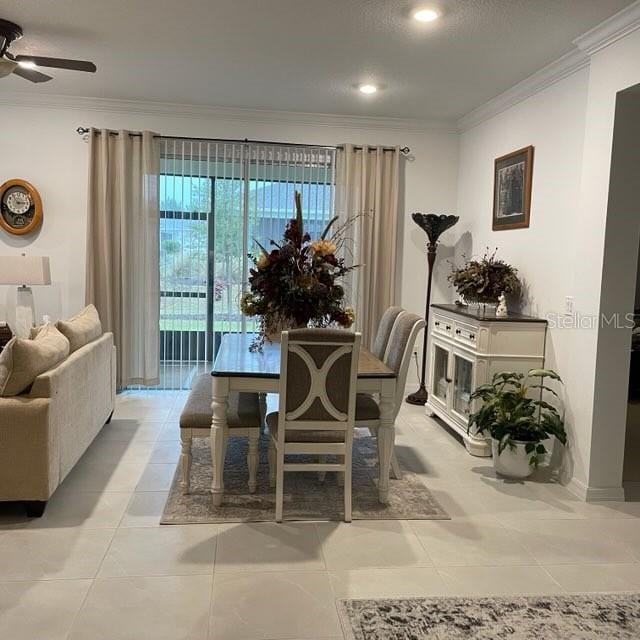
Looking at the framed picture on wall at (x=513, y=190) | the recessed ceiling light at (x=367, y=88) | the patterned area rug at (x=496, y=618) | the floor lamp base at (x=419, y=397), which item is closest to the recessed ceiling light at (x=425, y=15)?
the recessed ceiling light at (x=367, y=88)

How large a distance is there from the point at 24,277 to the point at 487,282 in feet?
12.0

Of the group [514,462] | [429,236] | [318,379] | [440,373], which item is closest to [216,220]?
[429,236]

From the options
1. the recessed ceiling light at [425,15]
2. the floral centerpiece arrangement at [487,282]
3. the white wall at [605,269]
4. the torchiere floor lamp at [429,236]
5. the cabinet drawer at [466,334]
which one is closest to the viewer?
the recessed ceiling light at [425,15]

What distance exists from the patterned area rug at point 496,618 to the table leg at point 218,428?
1.05 metres

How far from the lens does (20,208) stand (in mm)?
5340

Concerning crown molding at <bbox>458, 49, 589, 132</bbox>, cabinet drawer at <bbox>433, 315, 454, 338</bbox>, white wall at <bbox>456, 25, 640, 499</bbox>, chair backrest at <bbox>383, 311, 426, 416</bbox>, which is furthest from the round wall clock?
white wall at <bbox>456, 25, 640, 499</bbox>

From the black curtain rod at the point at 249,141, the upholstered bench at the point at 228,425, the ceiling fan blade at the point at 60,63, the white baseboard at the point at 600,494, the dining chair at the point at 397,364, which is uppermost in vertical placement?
the ceiling fan blade at the point at 60,63

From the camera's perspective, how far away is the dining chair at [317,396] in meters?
2.92

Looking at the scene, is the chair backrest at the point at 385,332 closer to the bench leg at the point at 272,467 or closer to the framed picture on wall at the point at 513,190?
the bench leg at the point at 272,467

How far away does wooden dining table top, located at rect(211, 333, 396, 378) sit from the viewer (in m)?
3.08

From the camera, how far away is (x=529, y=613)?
231 centimetres

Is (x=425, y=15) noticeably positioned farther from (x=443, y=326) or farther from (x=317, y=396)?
(x=443, y=326)

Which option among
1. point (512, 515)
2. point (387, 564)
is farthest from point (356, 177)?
point (387, 564)

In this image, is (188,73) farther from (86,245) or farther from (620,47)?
(620,47)
